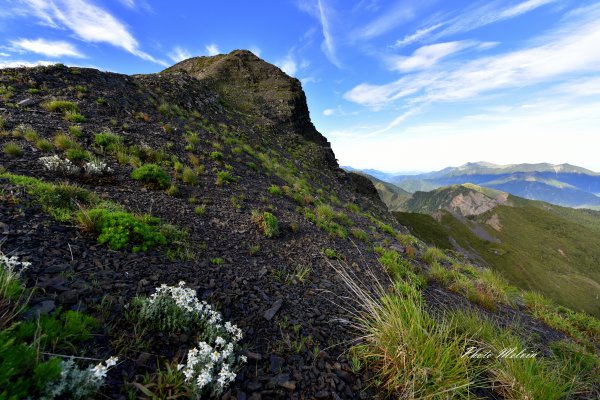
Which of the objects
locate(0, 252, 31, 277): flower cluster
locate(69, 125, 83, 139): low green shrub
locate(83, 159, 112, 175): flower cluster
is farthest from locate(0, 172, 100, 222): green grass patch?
locate(69, 125, 83, 139): low green shrub

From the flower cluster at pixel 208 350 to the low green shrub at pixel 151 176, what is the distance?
5.94 meters

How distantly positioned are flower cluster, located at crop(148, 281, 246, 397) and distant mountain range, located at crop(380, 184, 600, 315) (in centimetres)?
4671

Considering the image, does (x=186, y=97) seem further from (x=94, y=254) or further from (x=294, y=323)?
(x=294, y=323)

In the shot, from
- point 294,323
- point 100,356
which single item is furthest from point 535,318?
point 100,356

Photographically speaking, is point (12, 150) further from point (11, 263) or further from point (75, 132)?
point (11, 263)

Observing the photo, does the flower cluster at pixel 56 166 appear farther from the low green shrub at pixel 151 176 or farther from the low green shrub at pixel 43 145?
the low green shrub at pixel 151 176

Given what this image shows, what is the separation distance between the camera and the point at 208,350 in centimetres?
278

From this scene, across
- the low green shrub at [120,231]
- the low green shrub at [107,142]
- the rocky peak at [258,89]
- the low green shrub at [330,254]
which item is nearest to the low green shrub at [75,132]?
the low green shrub at [107,142]

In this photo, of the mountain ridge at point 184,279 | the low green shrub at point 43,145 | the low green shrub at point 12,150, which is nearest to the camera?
the mountain ridge at point 184,279

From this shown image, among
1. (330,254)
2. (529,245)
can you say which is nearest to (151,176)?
(330,254)

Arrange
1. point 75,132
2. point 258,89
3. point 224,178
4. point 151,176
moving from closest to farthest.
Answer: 1. point 151,176
2. point 75,132
3. point 224,178
4. point 258,89

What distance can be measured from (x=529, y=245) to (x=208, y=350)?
477 feet

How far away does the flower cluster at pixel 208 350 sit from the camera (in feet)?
8.70

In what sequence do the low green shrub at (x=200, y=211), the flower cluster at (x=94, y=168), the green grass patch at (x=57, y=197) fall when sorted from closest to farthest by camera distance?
1. the green grass patch at (x=57, y=197)
2. the flower cluster at (x=94, y=168)
3. the low green shrub at (x=200, y=211)
